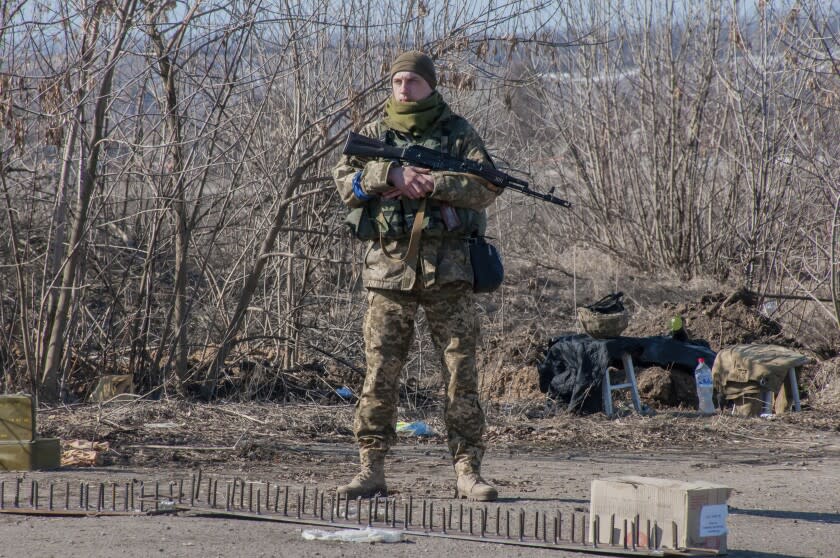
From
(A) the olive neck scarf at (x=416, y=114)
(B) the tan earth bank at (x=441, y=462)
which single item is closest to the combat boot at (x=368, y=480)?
(B) the tan earth bank at (x=441, y=462)

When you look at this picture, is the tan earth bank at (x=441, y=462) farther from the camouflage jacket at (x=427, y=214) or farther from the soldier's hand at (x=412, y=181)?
the soldier's hand at (x=412, y=181)

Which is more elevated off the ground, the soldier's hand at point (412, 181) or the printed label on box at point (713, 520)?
the soldier's hand at point (412, 181)

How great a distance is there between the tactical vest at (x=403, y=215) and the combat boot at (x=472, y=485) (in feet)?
3.29

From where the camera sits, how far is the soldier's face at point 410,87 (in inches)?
180

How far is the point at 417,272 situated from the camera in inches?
178

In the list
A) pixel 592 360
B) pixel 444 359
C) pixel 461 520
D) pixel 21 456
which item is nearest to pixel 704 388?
pixel 592 360

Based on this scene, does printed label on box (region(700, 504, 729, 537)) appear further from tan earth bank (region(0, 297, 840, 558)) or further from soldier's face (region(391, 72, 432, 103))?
soldier's face (region(391, 72, 432, 103))

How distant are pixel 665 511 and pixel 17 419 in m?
3.09

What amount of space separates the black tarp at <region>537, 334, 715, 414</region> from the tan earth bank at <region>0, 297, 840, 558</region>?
0.15 m

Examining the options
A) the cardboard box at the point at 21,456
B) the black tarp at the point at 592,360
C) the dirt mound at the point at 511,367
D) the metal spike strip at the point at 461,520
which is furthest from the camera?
the dirt mound at the point at 511,367

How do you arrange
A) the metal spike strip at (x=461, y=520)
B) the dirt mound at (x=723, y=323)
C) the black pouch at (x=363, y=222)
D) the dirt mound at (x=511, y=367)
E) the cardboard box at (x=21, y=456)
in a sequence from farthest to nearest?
the dirt mound at (x=723, y=323) → the dirt mound at (x=511, y=367) → the cardboard box at (x=21, y=456) → the black pouch at (x=363, y=222) → the metal spike strip at (x=461, y=520)

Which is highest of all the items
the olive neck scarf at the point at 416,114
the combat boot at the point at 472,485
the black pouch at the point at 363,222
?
the olive neck scarf at the point at 416,114

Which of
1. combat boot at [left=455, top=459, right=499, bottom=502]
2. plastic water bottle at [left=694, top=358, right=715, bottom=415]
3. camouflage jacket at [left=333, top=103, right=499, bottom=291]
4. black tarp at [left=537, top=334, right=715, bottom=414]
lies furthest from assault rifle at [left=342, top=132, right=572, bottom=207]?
plastic water bottle at [left=694, top=358, right=715, bottom=415]

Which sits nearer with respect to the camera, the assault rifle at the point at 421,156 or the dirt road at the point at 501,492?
the dirt road at the point at 501,492
